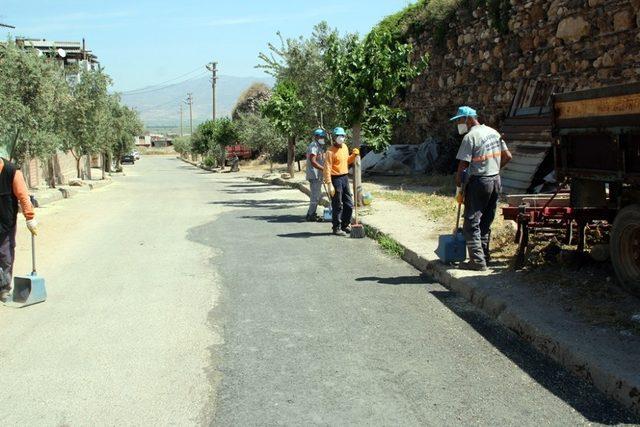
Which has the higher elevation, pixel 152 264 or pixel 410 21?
pixel 410 21

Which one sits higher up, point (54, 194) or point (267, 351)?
point (267, 351)

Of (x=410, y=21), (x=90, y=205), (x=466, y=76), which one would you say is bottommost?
(x=90, y=205)

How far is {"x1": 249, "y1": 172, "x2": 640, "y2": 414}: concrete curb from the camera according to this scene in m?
4.12

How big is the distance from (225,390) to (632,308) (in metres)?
3.53

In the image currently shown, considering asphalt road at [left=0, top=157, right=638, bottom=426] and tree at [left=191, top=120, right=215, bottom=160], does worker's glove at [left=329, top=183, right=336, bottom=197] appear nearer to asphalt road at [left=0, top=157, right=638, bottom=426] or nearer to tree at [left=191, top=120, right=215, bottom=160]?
asphalt road at [left=0, top=157, right=638, bottom=426]

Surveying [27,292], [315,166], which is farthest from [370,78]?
[27,292]

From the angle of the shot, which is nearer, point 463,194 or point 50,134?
point 463,194

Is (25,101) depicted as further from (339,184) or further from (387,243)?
(387,243)

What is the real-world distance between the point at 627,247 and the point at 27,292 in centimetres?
604

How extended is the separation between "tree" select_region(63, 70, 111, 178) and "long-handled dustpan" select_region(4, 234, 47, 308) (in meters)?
21.0

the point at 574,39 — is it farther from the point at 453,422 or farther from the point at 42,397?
the point at 42,397

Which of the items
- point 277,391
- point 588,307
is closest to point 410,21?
point 588,307

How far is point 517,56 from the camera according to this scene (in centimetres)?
1708

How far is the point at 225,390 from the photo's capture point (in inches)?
176
